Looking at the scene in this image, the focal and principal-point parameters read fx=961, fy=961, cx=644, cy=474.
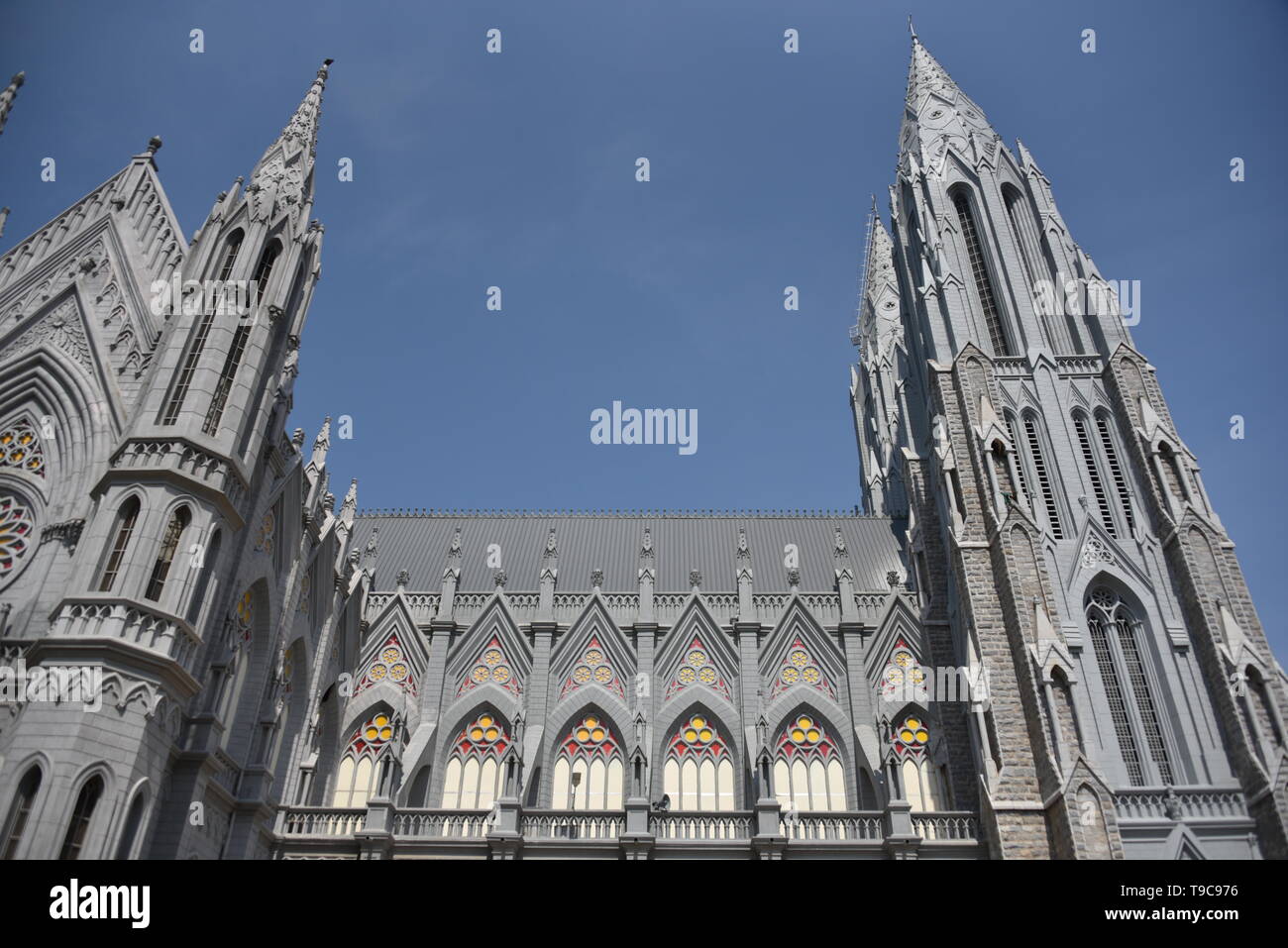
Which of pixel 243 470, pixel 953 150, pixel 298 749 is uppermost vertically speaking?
pixel 953 150

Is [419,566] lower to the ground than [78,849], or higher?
higher

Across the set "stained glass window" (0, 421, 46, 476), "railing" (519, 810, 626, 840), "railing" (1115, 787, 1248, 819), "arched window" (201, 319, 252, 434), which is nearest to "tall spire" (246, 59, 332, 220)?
"arched window" (201, 319, 252, 434)

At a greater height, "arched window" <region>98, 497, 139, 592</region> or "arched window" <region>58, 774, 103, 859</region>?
"arched window" <region>98, 497, 139, 592</region>

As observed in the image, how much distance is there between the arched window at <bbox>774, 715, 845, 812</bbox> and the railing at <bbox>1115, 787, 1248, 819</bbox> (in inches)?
302

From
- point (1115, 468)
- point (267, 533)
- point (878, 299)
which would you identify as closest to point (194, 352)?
point (267, 533)

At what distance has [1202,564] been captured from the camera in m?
26.4

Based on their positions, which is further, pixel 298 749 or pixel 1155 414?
pixel 1155 414

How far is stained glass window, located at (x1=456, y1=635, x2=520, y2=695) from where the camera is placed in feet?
100

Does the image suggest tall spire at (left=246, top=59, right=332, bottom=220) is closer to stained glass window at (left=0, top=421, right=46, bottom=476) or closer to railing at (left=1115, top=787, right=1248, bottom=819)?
stained glass window at (left=0, top=421, right=46, bottom=476)

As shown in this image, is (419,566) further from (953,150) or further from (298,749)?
(953,150)
